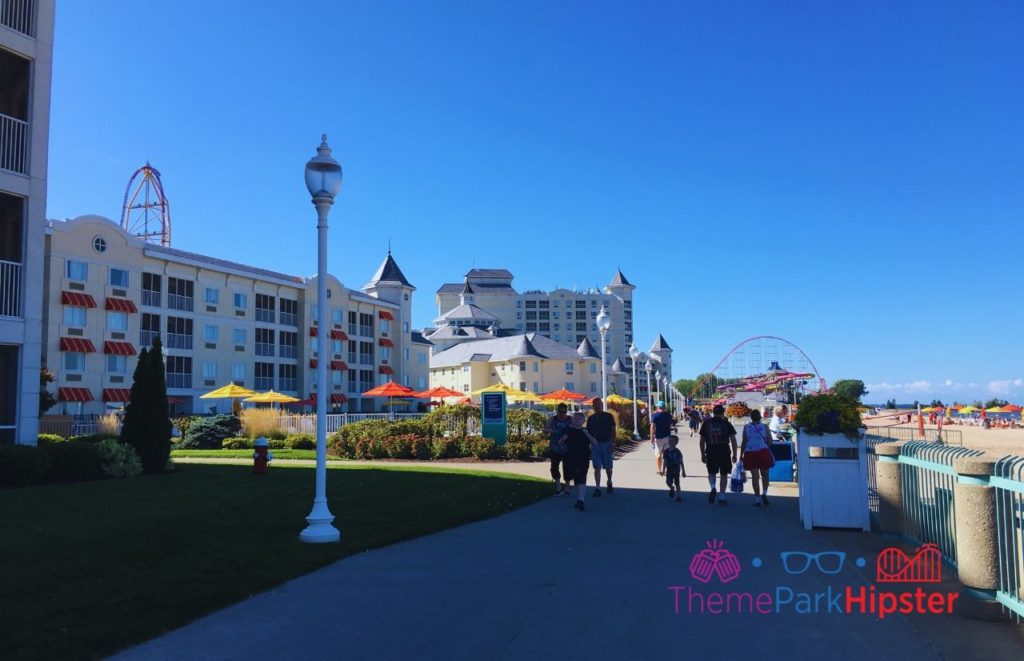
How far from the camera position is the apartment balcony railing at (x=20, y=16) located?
15703mm

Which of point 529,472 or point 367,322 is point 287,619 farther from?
point 367,322

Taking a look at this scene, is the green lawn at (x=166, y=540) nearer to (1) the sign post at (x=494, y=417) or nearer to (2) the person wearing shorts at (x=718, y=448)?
(2) the person wearing shorts at (x=718, y=448)

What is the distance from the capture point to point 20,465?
45.1ft

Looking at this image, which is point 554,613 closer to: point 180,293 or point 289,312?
→ point 180,293

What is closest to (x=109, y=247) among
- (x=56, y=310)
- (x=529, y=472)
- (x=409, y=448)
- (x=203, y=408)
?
(x=56, y=310)

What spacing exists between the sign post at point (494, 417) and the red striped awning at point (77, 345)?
1248 inches

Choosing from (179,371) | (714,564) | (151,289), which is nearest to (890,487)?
(714,564)

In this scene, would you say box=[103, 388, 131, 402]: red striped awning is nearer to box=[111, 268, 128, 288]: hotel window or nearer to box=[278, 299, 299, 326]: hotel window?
box=[111, 268, 128, 288]: hotel window

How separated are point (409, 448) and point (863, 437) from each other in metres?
16.5

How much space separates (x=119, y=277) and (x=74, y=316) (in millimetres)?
3872

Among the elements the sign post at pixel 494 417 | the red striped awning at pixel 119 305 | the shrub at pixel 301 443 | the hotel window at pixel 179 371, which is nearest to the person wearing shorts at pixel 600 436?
the sign post at pixel 494 417

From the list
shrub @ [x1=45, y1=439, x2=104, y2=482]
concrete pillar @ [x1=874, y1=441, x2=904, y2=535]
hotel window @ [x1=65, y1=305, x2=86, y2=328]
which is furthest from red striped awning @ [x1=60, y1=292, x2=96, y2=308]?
concrete pillar @ [x1=874, y1=441, x2=904, y2=535]

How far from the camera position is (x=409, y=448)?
2419cm

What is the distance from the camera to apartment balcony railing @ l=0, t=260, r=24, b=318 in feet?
49.8
